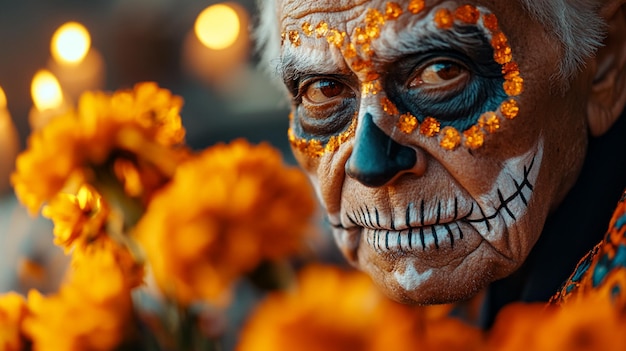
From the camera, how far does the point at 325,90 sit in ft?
2.64

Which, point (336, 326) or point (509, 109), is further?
point (509, 109)

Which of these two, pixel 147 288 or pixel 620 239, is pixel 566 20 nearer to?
pixel 620 239

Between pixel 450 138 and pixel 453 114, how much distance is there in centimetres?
3

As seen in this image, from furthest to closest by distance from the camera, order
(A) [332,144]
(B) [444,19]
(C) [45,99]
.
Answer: (C) [45,99], (A) [332,144], (B) [444,19]

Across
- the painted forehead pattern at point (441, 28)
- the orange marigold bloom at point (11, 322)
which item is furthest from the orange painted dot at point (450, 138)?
the orange marigold bloom at point (11, 322)

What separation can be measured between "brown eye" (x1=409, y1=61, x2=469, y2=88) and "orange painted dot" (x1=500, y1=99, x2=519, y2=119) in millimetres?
50

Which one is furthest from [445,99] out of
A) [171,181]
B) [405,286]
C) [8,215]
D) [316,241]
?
[8,215]

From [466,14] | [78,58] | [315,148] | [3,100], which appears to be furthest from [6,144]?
[466,14]

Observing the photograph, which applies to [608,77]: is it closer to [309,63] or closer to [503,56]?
[503,56]

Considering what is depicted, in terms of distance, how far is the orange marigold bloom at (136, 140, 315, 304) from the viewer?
0.94m

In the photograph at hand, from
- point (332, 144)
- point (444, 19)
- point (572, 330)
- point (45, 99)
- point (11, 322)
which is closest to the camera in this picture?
point (572, 330)

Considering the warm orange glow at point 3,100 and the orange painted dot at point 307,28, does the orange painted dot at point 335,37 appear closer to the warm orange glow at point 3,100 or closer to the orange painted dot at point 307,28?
the orange painted dot at point 307,28

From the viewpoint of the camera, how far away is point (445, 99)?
2.42ft

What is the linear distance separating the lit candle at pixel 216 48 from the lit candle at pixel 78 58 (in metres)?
0.19
